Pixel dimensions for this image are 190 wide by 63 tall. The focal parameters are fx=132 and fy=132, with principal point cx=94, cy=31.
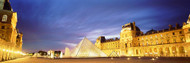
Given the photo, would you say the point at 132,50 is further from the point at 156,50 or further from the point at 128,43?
the point at 156,50

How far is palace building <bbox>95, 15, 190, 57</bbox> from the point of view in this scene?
44.8 m

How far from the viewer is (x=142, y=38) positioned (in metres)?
63.4

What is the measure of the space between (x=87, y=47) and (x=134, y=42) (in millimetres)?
38393

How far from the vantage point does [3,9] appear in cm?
3328

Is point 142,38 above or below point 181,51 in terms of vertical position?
above

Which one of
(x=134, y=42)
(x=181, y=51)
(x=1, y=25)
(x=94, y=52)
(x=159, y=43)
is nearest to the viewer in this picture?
(x=1, y=25)

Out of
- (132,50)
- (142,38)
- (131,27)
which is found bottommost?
(132,50)

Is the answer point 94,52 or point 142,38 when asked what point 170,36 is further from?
point 94,52

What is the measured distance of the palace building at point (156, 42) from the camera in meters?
44.8

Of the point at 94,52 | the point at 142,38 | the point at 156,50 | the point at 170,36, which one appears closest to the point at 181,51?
the point at 170,36

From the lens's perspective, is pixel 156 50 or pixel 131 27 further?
pixel 131 27

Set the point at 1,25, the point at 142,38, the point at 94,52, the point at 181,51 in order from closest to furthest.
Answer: the point at 1,25 → the point at 94,52 → the point at 181,51 → the point at 142,38

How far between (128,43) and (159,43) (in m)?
16.6

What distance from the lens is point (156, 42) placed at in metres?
56.1
